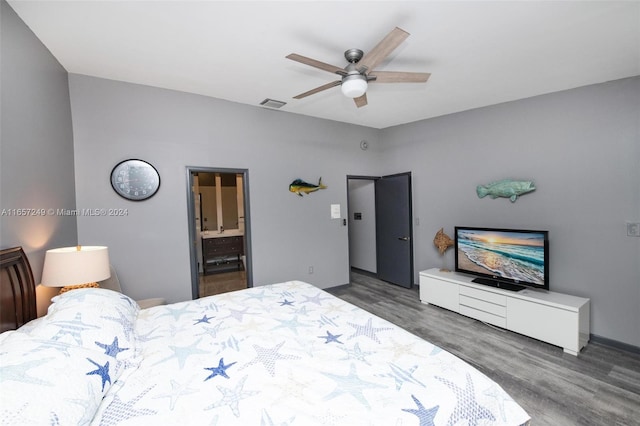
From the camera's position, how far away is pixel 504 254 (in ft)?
10.7

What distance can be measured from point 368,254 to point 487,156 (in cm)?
268

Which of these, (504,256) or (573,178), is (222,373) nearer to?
(504,256)

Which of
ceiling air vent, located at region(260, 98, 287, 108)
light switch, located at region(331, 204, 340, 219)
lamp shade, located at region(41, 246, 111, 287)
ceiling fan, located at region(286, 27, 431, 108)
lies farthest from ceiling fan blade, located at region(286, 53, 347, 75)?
light switch, located at region(331, 204, 340, 219)

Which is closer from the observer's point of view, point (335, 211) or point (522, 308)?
point (522, 308)

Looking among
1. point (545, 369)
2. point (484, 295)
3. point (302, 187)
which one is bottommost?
point (545, 369)

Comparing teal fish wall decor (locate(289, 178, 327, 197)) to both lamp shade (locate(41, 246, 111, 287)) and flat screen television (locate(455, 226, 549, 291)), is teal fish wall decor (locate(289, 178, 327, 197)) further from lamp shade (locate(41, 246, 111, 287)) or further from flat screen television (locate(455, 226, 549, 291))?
lamp shade (locate(41, 246, 111, 287))

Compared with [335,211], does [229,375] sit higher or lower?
lower

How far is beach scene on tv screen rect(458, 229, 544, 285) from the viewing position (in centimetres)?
303

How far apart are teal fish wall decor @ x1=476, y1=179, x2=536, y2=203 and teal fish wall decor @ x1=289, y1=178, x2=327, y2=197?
220 cm

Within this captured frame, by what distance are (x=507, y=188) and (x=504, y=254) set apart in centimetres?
80

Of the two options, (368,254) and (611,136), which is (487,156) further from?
(368,254)

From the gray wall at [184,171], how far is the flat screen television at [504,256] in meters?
1.76

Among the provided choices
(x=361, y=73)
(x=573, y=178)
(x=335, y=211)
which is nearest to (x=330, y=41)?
(x=361, y=73)

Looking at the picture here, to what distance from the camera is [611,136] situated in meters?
2.75
